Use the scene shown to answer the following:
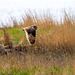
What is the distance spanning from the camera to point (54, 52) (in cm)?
731

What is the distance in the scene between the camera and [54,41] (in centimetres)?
750

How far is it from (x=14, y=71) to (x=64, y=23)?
406 centimetres

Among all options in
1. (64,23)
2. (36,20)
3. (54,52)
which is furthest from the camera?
(36,20)

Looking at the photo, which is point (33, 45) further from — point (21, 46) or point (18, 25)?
point (18, 25)

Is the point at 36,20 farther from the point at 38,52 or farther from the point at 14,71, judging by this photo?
the point at 14,71

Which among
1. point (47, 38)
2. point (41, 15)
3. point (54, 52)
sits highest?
point (41, 15)

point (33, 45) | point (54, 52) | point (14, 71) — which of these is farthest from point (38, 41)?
point (14, 71)

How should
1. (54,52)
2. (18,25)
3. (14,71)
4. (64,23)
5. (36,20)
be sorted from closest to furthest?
(14,71) < (54,52) < (64,23) < (36,20) < (18,25)

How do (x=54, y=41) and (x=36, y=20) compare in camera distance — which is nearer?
(x=54, y=41)

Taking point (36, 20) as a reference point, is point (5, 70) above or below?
below

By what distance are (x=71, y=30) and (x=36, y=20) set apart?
268cm

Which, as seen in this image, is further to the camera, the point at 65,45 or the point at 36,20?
the point at 36,20

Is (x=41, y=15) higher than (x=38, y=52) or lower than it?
higher

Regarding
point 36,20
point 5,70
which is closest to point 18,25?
point 36,20
